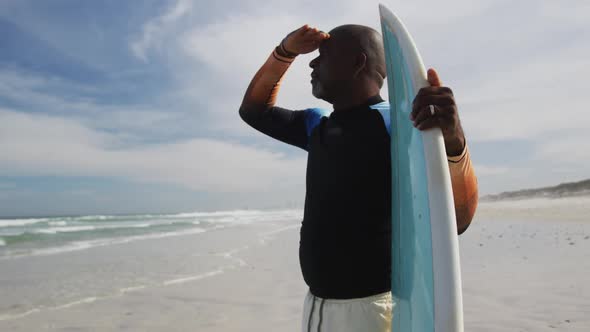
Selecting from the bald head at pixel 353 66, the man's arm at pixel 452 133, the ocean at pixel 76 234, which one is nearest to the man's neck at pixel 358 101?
the bald head at pixel 353 66

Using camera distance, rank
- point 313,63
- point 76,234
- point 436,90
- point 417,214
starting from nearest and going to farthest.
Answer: point 436,90
point 417,214
point 313,63
point 76,234

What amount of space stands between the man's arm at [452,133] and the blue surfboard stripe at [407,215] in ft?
0.27

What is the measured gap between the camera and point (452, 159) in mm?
1246

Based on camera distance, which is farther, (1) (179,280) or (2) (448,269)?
(1) (179,280)

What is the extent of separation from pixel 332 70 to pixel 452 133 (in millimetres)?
521

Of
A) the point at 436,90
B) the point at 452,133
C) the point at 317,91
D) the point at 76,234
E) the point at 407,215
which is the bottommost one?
the point at 76,234

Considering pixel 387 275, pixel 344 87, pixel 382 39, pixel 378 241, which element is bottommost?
pixel 387 275

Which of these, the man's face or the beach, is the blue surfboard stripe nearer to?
the man's face

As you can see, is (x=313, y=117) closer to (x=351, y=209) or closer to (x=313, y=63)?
(x=313, y=63)

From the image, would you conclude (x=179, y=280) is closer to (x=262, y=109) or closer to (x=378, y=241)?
(x=262, y=109)

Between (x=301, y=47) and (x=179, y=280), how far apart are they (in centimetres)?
529

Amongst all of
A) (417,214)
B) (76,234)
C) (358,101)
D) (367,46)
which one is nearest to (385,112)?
(358,101)

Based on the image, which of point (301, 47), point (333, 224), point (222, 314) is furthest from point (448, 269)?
point (222, 314)

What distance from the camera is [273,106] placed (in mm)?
1901
